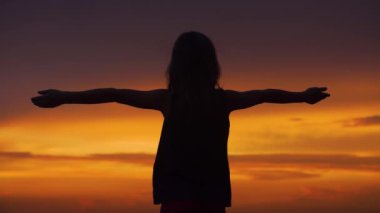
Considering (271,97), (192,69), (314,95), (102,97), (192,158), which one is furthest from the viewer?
(314,95)

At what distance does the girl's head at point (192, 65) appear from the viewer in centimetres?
453

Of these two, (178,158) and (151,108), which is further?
(151,108)

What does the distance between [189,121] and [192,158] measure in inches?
11.8

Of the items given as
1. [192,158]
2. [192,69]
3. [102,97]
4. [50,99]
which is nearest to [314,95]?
[192,69]

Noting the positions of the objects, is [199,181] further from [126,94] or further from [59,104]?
[59,104]

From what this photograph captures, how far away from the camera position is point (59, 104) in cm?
475

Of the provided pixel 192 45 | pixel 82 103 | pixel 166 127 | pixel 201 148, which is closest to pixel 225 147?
pixel 201 148

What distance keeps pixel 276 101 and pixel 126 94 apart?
1.47m

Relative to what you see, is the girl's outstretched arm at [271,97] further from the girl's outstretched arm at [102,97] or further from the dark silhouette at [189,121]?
the girl's outstretched arm at [102,97]

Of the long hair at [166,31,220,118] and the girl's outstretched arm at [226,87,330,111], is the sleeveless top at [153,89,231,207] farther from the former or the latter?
the girl's outstretched arm at [226,87,330,111]

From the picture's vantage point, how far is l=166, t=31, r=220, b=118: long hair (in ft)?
14.8

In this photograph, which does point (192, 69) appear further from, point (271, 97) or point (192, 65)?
point (271, 97)

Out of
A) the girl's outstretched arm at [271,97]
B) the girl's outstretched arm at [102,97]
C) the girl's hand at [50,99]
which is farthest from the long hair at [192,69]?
the girl's hand at [50,99]

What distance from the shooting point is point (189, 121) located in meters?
4.43
